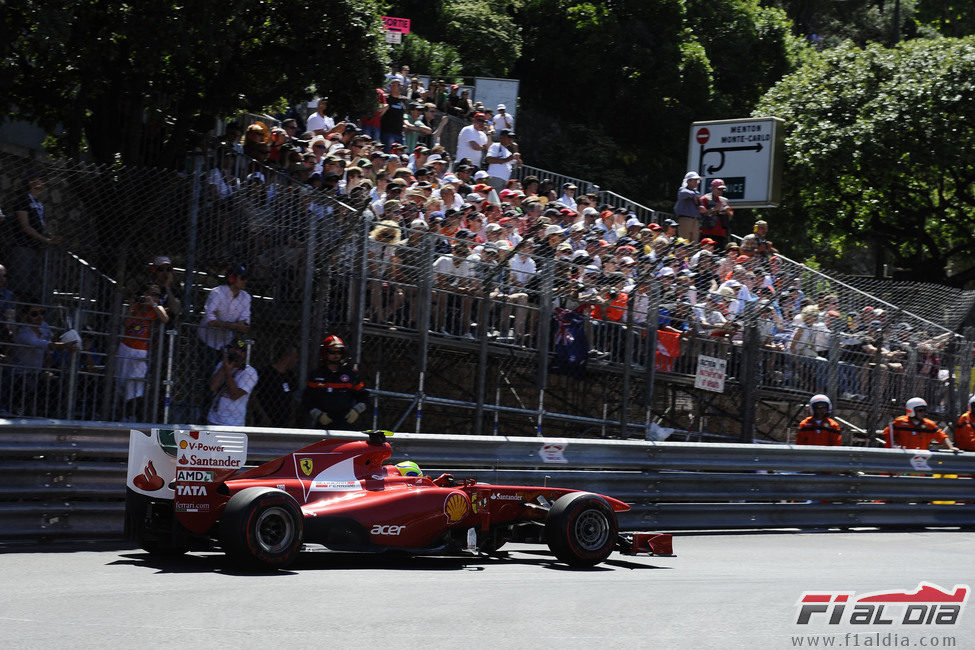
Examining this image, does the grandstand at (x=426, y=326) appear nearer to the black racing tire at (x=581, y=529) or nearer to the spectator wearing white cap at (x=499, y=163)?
the black racing tire at (x=581, y=529)

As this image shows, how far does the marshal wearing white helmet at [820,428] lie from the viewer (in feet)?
48.6

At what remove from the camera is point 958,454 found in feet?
49.0

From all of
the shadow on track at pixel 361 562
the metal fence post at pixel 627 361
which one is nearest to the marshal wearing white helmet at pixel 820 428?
the metal fence post at pixel 627 361

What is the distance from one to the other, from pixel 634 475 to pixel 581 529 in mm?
2702

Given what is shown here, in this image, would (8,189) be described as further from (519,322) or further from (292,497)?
(519,322)

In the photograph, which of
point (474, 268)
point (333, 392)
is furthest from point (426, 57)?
point (333, 392)

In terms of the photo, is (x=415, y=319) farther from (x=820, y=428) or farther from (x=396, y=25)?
(x=396, y=25)

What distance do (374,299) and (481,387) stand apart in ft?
4.95

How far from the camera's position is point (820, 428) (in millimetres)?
14828

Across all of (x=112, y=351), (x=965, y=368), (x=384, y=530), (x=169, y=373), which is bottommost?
(x=384, y=530)

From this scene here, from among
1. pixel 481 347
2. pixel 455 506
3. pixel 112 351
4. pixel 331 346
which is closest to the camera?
pixel 455 506

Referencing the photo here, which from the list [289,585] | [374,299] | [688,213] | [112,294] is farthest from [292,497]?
[688,213]
